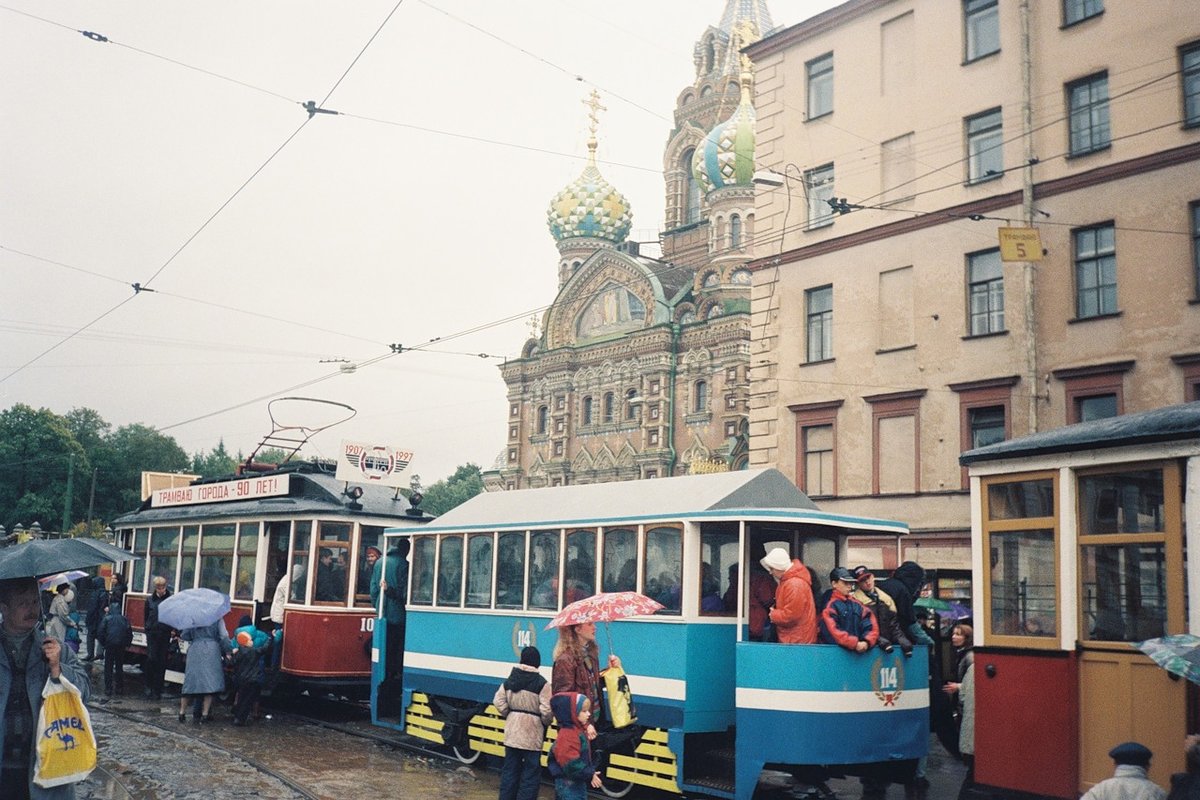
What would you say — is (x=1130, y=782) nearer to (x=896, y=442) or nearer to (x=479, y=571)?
(x=479, y=571)

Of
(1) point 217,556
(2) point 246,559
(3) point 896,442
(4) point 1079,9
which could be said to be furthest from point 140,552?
(4) point 1079,9

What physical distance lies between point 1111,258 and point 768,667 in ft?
45.5

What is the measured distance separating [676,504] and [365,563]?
7.21m

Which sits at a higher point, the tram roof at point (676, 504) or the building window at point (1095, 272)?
the building window at point (1095, 272)

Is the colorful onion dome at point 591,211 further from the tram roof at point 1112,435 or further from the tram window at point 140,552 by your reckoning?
the tram roof at point 1112,435

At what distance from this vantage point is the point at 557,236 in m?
64.8

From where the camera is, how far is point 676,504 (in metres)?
11.4

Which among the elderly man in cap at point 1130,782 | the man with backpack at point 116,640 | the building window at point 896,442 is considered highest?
the building window at point 896,442

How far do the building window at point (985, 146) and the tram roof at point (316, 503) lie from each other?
39.5 ft

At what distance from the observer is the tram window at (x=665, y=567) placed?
10.8 metres

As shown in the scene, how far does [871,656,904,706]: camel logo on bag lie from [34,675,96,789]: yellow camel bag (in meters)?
6.16

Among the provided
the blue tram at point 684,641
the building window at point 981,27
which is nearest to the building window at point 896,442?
the building window at point 981,27

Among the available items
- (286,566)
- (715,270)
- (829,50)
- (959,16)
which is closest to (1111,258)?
(959,16)

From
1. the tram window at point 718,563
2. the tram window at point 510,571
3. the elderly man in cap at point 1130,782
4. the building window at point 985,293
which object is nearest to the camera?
the elderly man in cap at point 1130,782
